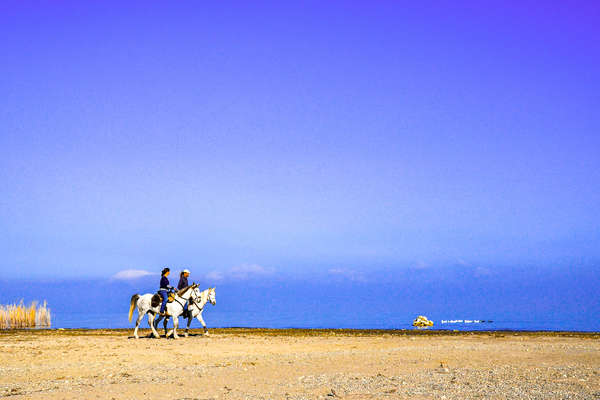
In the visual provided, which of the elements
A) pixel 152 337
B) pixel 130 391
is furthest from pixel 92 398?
pixel 152 337

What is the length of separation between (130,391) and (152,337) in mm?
14242

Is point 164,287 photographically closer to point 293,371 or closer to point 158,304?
point 158,304

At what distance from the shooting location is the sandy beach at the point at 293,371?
12625 mm

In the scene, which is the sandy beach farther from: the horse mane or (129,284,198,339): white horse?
the horse mane

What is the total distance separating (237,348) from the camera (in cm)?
2220

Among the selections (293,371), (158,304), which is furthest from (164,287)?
(293,371)

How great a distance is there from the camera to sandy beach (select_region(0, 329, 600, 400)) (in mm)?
12625

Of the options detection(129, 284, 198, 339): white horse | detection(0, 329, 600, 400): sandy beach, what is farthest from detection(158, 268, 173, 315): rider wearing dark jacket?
detection(0, 329, 600, 400): sandy beach

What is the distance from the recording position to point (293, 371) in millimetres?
15422

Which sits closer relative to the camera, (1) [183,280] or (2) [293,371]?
(2) [293,371]

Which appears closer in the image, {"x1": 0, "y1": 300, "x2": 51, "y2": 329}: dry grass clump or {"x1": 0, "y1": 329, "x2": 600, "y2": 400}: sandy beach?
{"x1": 0, "y1": 329, "x2": 600, "y2": 400}: sandy beach

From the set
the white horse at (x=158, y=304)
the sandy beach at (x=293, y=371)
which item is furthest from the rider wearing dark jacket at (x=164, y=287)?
the sandy beach at (x=293, y=371)

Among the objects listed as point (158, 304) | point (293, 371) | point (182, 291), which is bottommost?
point (293, 371)

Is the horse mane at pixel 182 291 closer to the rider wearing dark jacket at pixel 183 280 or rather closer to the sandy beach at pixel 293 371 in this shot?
the rider wearing dark jacket at pixel 183 280
